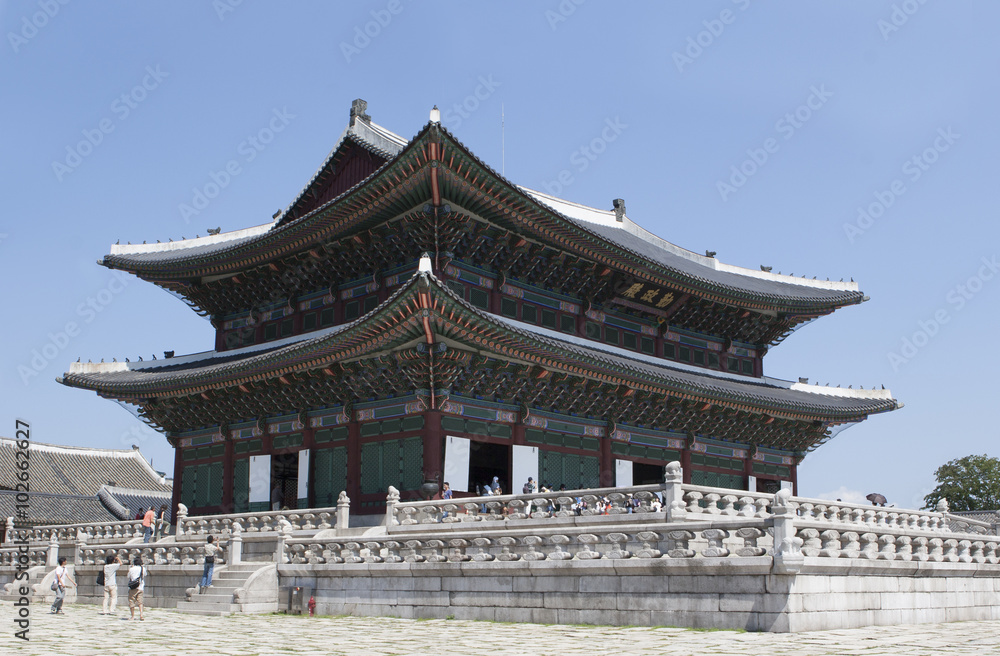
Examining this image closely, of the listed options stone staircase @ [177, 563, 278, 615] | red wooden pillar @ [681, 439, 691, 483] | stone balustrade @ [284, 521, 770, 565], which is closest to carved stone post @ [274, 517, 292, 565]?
stone balustrade @ [284, 521, 770, 565]

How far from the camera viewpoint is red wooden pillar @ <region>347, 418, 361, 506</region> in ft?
92.7

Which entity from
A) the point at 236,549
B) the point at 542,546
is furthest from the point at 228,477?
the point at 542,546

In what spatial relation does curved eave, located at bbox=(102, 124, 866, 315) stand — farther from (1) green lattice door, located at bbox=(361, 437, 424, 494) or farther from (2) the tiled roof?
(2) the tiled roof

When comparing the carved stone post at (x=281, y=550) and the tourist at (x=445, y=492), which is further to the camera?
the tourist at (x=445, y=492)

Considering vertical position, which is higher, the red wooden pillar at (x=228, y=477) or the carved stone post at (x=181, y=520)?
the red wooden pillar at (x=228, y=477)

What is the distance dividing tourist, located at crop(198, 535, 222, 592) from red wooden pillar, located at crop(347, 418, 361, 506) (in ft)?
15.1

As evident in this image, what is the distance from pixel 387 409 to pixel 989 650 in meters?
17.7

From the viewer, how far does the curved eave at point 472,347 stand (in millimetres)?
24594

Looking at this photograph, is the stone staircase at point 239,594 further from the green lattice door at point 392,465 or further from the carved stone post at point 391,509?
the green lattice door at point 392,465

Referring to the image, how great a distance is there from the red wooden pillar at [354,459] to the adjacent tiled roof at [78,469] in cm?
2885

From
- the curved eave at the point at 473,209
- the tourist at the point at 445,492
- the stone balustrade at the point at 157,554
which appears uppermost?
the curved eave at the point at 473,209

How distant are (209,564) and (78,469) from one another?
115ft

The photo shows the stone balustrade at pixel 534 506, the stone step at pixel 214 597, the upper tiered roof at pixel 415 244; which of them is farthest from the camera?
the upper tiered roof at pixel 415 244

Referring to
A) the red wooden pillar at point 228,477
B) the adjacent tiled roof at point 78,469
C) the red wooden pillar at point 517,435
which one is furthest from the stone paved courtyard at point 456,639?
the adjacent tiled roof at point 78,469
